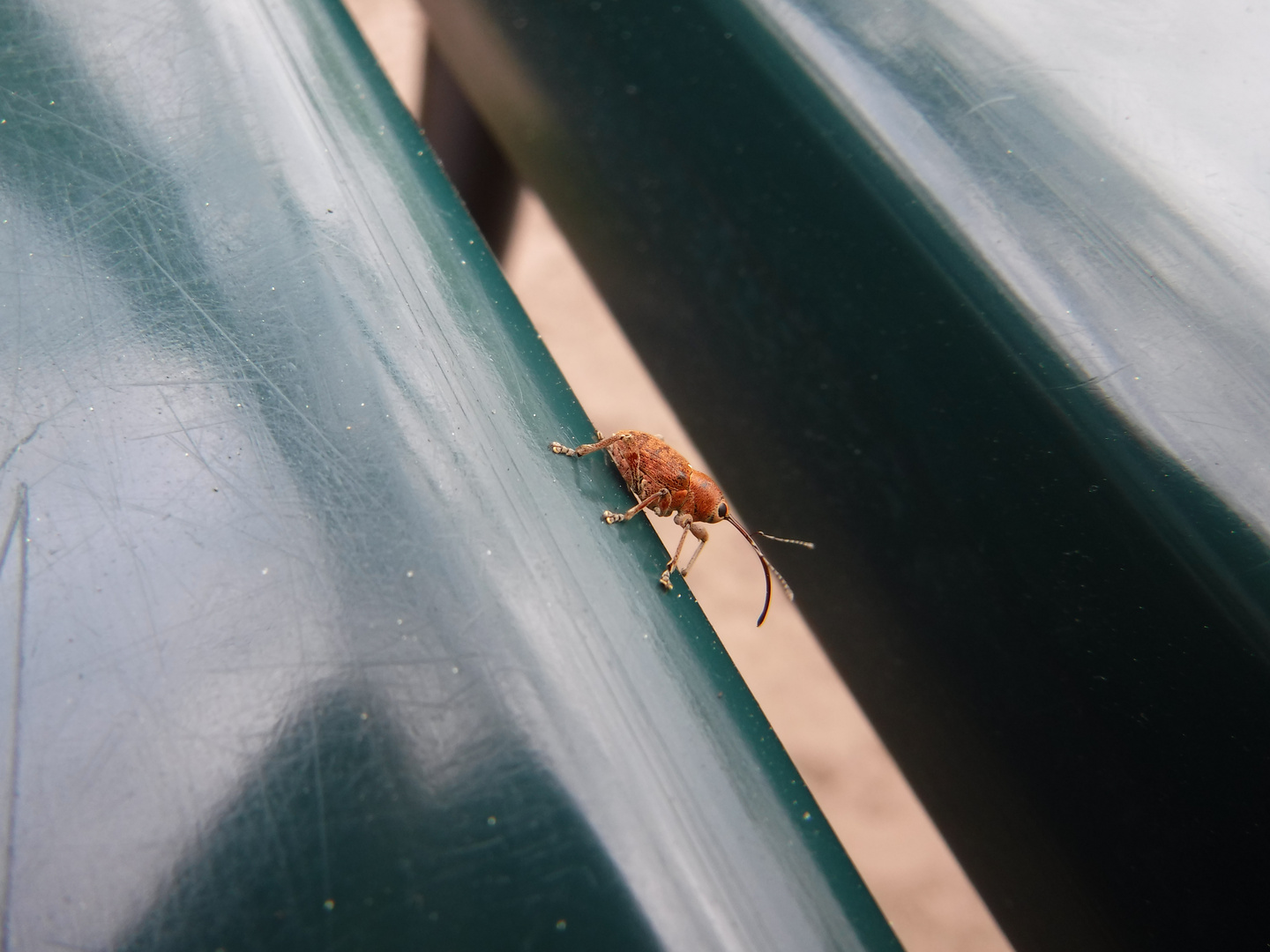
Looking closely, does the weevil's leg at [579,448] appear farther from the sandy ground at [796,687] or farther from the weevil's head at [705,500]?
the sandy ground at [796,687]

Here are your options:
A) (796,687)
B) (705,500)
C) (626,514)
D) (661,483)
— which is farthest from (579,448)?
(796,687)

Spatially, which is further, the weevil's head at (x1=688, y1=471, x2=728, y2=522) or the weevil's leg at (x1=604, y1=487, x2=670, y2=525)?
the weevil's head at (x1=688, y1=471, x2=728, y2=522)

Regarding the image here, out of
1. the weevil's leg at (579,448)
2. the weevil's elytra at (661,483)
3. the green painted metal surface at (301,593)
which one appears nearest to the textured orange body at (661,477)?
the weevil's elytra at (661,483)

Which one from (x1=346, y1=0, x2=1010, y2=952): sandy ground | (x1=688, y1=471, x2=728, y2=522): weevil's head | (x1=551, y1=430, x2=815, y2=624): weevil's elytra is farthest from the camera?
(x1=346, y1=0, x2=1010, y2=952): sandy ground

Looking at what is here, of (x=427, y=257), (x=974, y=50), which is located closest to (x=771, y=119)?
(x=974, y=50)

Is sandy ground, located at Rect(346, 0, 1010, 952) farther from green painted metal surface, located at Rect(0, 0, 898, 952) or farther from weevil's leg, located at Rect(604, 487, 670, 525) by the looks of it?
green painted metal surface, located at Rect(0, 0, 898, 952)

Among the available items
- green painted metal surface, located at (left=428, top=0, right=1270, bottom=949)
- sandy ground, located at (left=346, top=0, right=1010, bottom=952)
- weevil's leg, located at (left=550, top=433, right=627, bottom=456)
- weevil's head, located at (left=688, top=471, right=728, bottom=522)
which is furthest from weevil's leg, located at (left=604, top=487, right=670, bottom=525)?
sandy ground, located at (left=346, top=0, right=1010, bottom=952)
